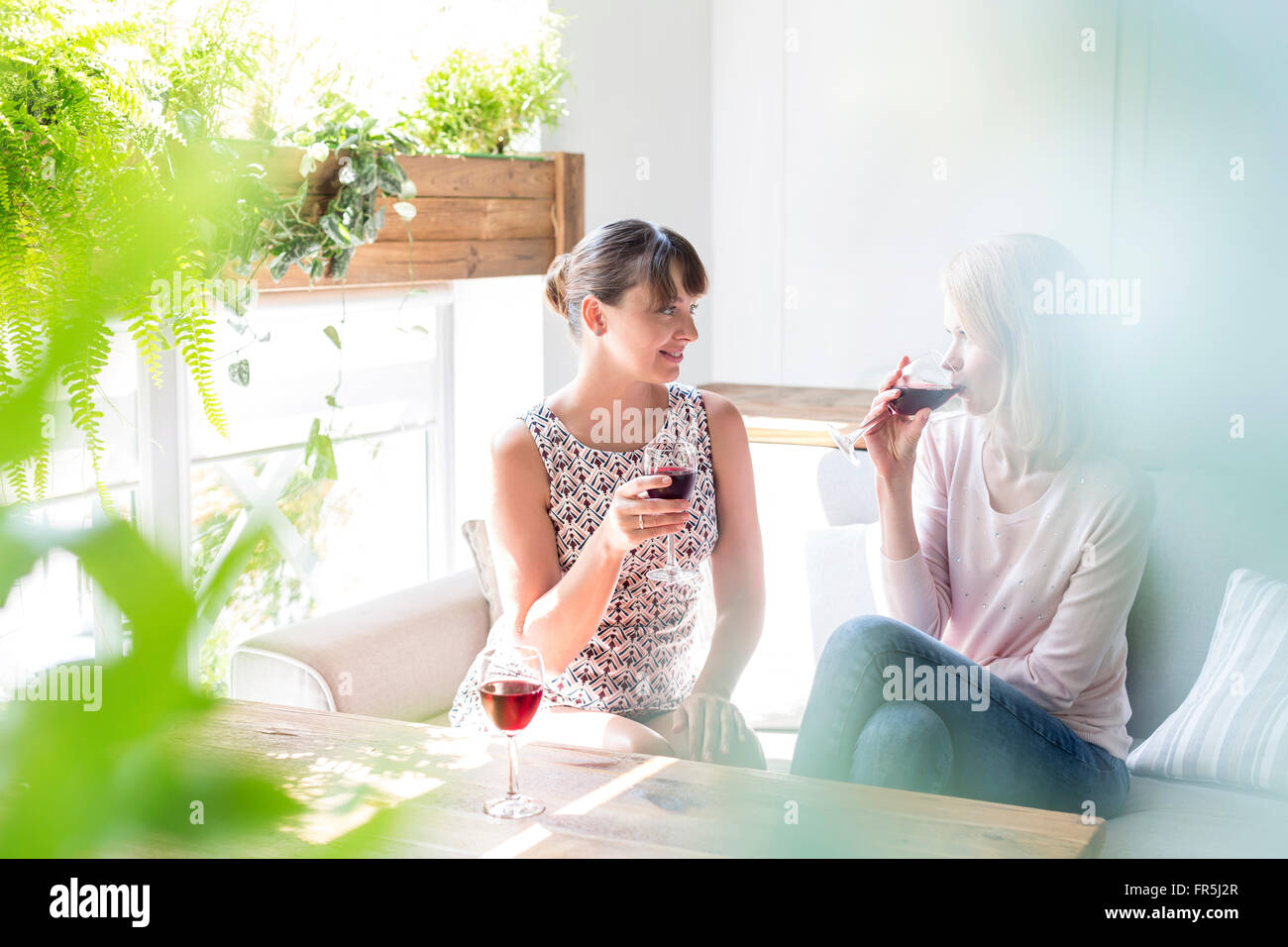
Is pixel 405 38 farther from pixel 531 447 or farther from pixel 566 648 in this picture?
pixel 566 648

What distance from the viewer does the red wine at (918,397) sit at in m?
1.90

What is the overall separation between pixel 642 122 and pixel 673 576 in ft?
7.27

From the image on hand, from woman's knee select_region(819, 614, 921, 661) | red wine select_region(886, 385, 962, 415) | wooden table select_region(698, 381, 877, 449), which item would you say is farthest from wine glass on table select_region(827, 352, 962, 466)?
wooden table select_region(698, 381, 877, 449)

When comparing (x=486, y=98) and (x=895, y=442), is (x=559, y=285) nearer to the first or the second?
(x=895, y=442)

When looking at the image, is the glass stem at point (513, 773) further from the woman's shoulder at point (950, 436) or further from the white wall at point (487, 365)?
the white wall at point (487, 365)

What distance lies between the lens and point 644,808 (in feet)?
4.04

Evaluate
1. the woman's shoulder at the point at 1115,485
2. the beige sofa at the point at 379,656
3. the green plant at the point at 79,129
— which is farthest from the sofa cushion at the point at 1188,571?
the green plant at the point at 79,129

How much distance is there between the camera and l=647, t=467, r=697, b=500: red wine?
1595 mm

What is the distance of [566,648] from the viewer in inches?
70.9

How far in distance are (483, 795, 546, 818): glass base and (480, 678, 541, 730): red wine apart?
7cm

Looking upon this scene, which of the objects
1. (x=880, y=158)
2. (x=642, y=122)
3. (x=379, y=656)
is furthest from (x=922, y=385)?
(x=880, y=158)

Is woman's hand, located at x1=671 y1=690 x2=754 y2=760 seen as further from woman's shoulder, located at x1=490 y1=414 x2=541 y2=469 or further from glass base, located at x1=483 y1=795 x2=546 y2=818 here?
glass base, located at x1=483 y1=795 x2=546 y2=818

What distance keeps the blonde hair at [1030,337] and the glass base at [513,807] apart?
105 cm
